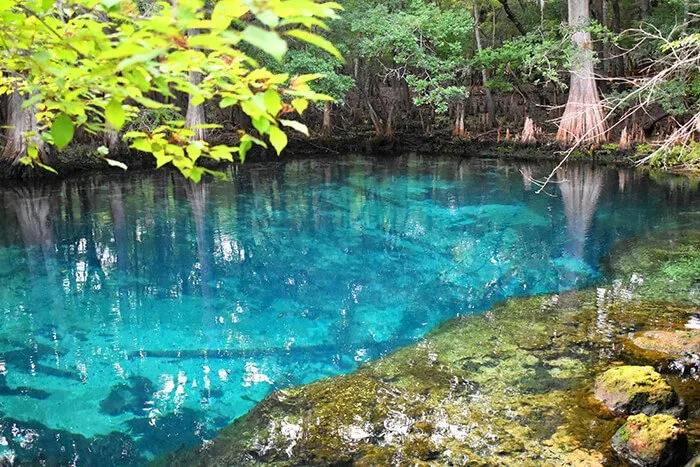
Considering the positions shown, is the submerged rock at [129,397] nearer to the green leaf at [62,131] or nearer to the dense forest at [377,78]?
the dense forest at [377,78]

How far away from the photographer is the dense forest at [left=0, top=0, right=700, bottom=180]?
4.95 ft

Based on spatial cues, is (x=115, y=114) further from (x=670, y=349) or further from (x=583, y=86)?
(x=583, y=86)

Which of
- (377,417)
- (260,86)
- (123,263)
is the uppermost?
(260,86)

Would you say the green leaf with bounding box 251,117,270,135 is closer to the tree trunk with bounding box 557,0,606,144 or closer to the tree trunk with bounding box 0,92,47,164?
the tree trunk with bounding box 0,92,47,164

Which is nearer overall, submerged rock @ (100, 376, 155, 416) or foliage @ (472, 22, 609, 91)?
submerged rock @ (100, 376, 155, 416)

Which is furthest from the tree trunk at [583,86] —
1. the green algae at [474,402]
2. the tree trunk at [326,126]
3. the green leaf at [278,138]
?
the green leaf at [278,138]

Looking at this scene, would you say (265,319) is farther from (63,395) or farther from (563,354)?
(563,354)

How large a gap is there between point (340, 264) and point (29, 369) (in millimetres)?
3920

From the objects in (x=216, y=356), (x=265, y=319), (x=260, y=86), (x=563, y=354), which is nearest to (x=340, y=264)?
(x=265, y=319)

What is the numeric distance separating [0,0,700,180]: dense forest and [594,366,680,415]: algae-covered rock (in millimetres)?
1618

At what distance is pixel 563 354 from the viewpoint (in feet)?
15.2

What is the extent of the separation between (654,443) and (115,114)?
318cm

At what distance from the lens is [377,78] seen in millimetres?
19125

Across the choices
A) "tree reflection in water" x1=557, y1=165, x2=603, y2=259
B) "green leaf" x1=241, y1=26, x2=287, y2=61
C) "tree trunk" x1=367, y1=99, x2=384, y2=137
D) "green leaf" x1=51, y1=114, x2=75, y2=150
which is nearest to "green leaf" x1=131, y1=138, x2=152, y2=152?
"green leaf" x1=51, y1=114, x2=75, y2=150
